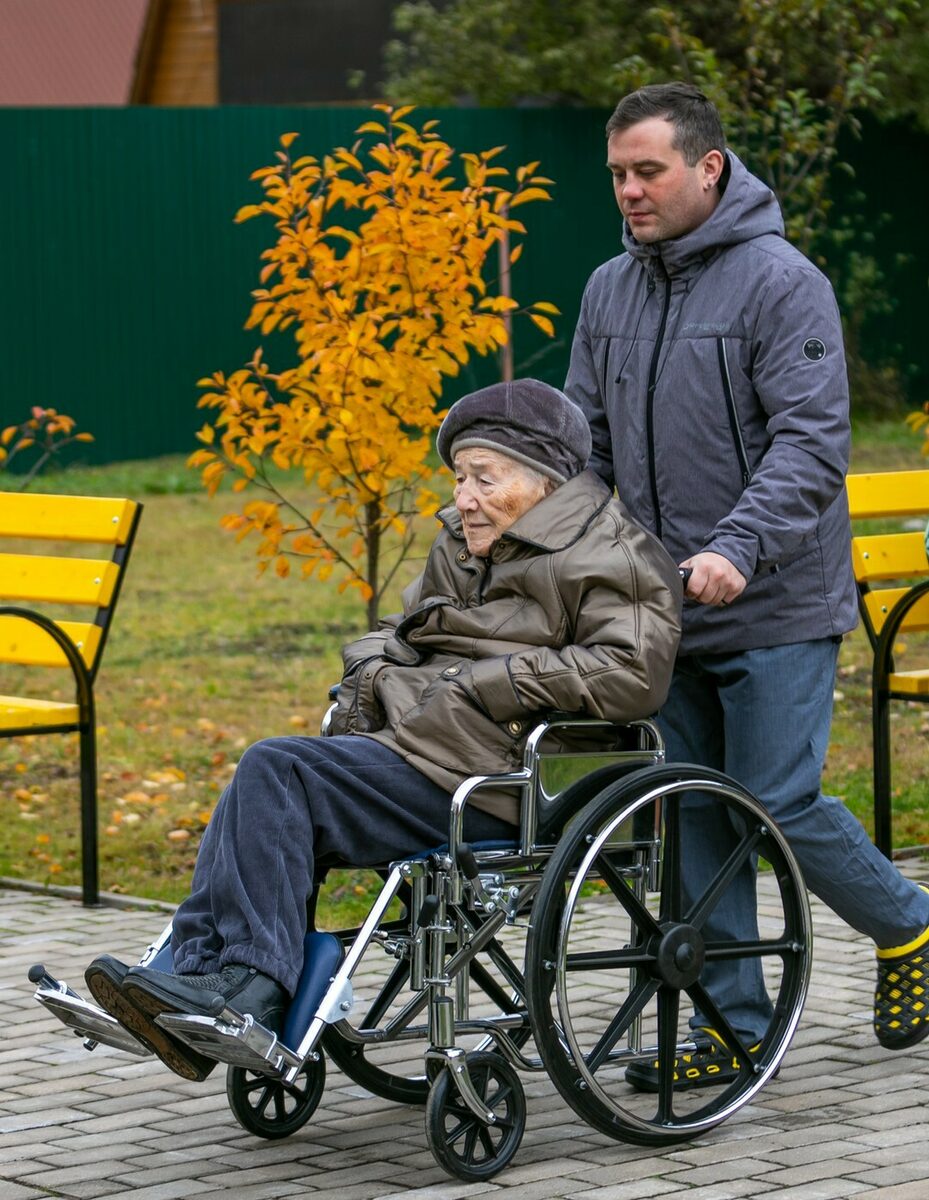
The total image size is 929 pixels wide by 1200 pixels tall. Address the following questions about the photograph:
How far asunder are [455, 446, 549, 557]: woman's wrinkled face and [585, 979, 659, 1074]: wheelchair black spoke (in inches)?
35.5

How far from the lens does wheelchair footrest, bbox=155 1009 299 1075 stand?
3.76 meters

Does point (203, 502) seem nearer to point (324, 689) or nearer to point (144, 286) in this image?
point (144, 286)

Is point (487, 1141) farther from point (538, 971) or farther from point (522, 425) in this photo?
point (522, 425)

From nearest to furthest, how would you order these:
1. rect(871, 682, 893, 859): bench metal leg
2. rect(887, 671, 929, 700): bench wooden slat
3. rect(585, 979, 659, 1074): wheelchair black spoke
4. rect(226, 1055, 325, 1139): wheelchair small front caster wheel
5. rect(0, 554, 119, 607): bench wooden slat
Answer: rect(585, 979, 659, 1074): wheelchair black spoke, rect(226, 1055, 325, 1139): wheelchair small front caster wheel, rect(887, 671, 929, 700): bench wooden slat, rect(871, 682, 893, 859): bench metal leg, rect(0, 554, 119, 607): bench wooden slat

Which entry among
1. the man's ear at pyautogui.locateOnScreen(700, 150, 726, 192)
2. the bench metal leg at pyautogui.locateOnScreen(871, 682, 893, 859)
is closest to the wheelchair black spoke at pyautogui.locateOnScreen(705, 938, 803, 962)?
the man's ear at pyautogui.locateOnScreen(700, 150, 726, 192)

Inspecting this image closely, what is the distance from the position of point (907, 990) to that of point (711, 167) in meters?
1.82

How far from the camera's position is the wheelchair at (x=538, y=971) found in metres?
3.96

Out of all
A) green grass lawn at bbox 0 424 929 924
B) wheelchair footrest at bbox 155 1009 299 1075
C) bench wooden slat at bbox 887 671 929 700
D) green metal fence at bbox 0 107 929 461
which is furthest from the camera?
green metal fence at bbox 0 107 929 461

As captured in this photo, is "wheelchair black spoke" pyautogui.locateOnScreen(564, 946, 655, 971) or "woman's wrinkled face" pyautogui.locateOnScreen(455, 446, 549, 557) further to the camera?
"woman's wrinkled face" pyautogui.locateOnScreen(455, 446, 549, 557)

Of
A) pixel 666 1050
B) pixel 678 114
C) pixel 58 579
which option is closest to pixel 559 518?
pixel 678 114

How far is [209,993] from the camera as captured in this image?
3.81 m

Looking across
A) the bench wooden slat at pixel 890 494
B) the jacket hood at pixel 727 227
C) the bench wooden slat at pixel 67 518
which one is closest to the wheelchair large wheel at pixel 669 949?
the jacket hood at pixel 727 227

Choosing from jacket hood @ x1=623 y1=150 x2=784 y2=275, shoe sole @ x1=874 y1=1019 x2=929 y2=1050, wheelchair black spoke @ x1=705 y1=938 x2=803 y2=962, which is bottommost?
shoe sole @ x1=874 y1=1019 x2=929 y2=1050

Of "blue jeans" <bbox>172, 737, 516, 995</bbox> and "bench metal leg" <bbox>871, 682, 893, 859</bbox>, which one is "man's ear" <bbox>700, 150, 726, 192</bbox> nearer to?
"blue jeans" <bbox>172, 737, 516, 995</bbox>
